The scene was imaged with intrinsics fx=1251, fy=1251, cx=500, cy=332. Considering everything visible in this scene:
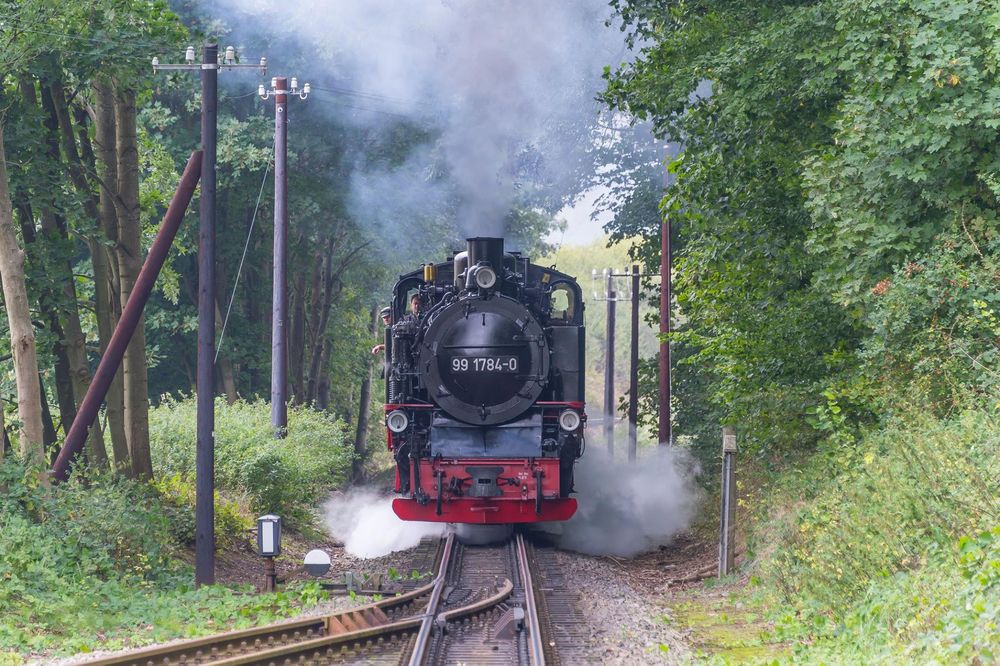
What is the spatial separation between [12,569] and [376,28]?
19225mm

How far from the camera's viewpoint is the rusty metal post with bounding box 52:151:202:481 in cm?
1462

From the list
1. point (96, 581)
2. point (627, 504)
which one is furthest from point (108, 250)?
point (627, 504)

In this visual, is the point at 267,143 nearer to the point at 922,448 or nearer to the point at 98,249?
the point at 98,249

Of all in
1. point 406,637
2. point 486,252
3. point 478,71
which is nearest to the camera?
point 406,637

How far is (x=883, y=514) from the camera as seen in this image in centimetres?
930

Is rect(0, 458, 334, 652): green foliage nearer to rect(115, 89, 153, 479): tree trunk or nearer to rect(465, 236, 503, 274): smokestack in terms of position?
rect(115, 89, 153, 479): tree trunk

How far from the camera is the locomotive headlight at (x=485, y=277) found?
15.6m

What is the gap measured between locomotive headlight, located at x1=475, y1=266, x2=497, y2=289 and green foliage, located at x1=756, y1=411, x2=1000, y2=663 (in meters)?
5.18

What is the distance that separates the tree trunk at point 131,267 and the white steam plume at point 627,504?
5941 mm

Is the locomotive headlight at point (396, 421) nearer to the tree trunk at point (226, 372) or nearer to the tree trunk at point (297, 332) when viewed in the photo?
the tree trunk at point (226, 372)

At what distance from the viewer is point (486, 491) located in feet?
51.3

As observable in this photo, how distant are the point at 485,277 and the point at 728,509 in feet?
13.5

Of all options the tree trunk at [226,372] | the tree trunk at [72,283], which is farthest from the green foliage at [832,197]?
the tree trunk at [226,372]

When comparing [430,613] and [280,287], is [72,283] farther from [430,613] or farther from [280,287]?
[430,613]
